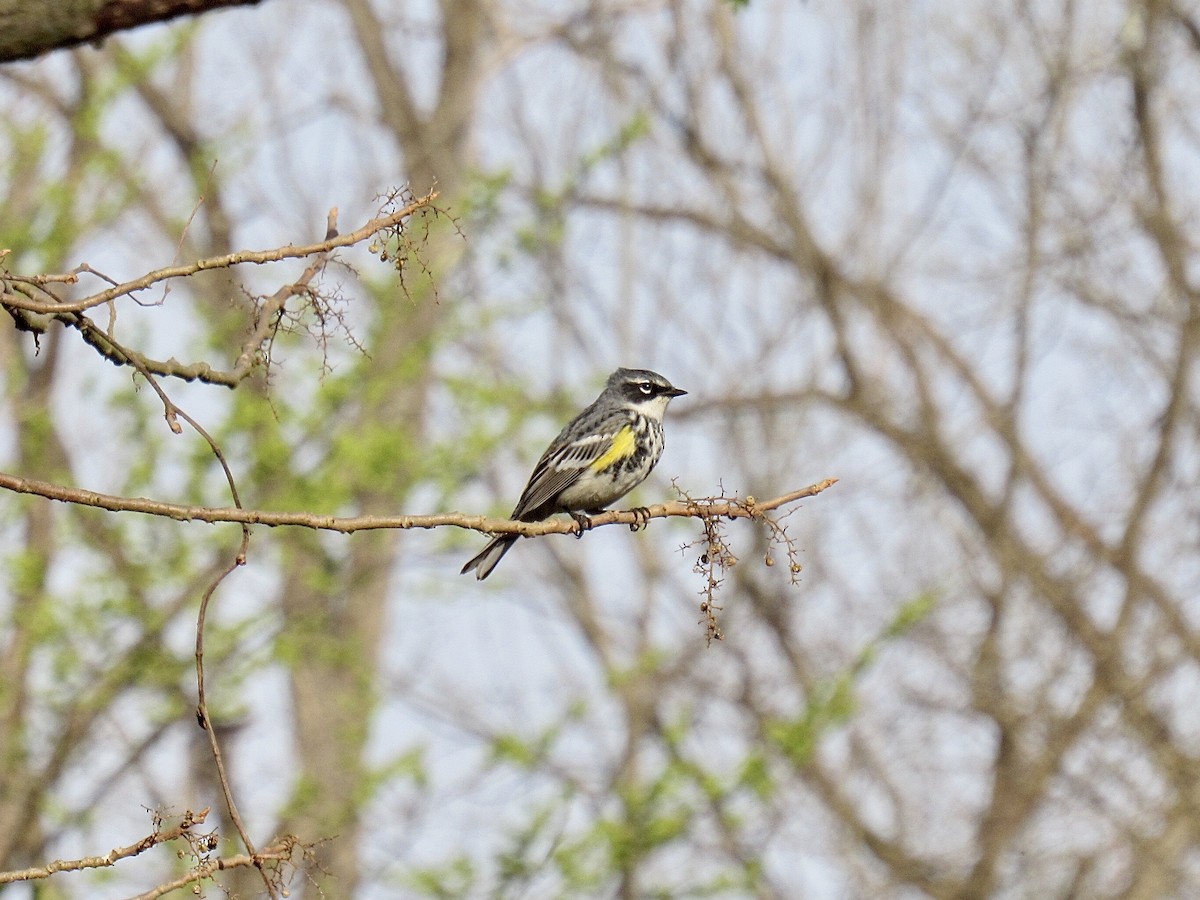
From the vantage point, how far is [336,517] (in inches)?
117

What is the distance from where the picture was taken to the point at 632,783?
51.0ft

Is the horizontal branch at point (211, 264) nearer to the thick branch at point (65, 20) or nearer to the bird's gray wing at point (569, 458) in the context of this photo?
the thick branch at point (65, 20)

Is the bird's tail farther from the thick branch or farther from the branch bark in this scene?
the thick branch

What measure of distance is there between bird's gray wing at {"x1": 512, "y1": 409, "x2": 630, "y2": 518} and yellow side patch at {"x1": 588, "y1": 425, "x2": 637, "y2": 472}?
17 millimetres

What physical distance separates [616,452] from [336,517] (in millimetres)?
3640

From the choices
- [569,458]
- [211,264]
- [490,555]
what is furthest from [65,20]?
[569,458]

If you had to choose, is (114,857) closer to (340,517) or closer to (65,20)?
(340,517)

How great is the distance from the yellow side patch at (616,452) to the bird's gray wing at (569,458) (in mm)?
17

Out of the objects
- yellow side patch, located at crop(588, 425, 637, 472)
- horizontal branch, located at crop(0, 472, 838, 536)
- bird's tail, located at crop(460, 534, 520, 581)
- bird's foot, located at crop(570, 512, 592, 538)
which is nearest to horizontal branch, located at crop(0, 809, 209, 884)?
horizontal branch, located at crop(0, 472, 838, 536)

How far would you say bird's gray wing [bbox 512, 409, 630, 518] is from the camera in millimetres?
6648

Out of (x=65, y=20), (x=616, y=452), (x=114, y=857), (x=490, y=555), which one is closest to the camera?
(x=114, y=857)

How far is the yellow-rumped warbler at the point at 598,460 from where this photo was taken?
21.5 feet

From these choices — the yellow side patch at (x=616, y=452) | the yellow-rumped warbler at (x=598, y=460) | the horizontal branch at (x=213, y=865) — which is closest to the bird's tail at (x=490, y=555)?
the yellow-rumped warbler at (x=598, y=460)

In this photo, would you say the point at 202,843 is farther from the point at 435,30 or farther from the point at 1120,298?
the point at 435,30
